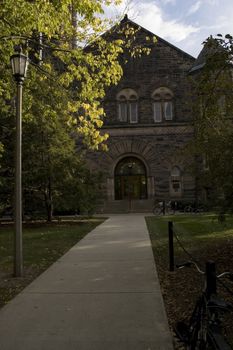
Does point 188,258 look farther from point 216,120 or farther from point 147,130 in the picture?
point 147,130

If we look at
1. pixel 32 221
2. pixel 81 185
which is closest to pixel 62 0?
pixel 81 185

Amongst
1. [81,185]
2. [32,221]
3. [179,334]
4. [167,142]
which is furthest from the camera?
[167,142]

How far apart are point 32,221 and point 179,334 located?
66.3ft

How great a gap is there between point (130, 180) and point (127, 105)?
626cm

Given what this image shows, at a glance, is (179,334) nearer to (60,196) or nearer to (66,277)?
(66,277)

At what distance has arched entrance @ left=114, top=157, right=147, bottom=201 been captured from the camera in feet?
116

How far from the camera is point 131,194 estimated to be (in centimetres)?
3547

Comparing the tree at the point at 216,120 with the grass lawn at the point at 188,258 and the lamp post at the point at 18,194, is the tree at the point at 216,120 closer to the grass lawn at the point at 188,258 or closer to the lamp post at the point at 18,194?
the grass lawn at the point at 188,258

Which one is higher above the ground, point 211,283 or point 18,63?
point 18,63

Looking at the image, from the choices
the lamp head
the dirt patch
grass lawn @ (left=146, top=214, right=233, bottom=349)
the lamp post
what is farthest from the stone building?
the lamp head

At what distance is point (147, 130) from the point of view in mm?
34625

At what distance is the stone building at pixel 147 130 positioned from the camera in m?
34.0

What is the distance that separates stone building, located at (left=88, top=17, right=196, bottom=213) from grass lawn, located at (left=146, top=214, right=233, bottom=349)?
54.4ft

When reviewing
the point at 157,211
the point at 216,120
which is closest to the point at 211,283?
the point at 216,120
